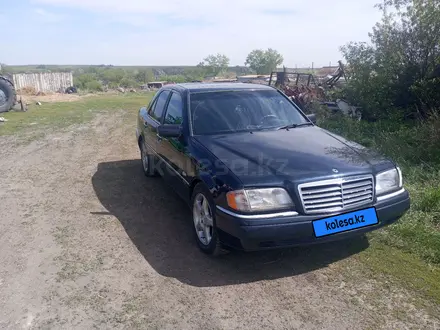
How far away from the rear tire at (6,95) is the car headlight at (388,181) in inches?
570

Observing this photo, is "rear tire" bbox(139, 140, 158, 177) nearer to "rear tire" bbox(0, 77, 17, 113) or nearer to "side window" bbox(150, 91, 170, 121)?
"side window" bbox(150, 91, 170, 121)

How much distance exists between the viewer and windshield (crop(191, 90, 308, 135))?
4.39m

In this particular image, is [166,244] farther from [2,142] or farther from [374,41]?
[374,41]

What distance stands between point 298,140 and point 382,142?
4106mm

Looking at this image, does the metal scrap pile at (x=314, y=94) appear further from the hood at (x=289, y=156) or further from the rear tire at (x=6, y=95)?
the rear tire at (x=6, y=95)

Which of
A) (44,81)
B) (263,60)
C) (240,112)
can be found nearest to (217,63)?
(263,60)

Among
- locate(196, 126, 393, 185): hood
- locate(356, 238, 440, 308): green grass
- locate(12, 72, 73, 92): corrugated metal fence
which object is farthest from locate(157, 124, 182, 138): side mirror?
locate(12, 72, 73, 92): corrugated metal fence


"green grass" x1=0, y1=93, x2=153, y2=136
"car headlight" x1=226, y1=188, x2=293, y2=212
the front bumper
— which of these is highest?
"car headlight" x1=226, y1=188, x2=293, y2=212

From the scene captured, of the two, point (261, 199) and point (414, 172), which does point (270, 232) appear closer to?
point (261, 199)

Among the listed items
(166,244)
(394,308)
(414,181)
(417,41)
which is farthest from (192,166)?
(417,41)

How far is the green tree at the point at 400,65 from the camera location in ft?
30.0

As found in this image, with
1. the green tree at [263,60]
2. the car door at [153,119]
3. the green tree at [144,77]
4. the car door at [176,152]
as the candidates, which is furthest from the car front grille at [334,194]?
the green tree at [263,60]

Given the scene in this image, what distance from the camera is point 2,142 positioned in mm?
9391

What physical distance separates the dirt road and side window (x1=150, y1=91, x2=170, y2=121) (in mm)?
1177
